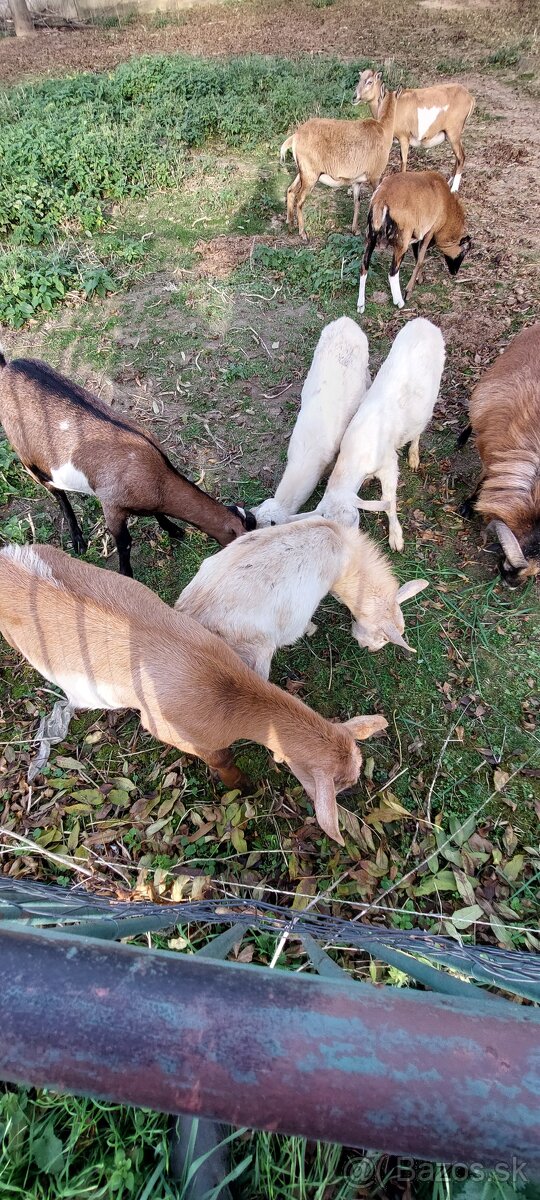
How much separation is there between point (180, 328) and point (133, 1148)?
22.1 ft

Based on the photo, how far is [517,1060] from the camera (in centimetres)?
83

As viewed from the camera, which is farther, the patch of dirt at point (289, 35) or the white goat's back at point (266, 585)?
the patch of dirt at point (289, 35)

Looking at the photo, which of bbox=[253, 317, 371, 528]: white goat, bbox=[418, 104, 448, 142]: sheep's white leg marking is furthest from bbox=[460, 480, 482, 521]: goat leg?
bbox=[418, 104, 448, 142]: sheep's white leg marking

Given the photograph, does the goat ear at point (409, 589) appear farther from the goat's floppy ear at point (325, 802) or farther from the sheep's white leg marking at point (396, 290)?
the sheep's white leg marking at point (396, 290)

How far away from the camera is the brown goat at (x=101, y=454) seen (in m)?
4.09

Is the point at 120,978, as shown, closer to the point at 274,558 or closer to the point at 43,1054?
the point at 43,1054

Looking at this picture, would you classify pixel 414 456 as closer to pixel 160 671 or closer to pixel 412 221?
pixel 412 221

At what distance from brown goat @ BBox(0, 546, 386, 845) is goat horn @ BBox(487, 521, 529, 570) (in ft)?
5.97

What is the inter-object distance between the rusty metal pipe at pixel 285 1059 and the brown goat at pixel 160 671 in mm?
1852

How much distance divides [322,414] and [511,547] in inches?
76.3

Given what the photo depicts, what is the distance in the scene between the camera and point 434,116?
762 cm

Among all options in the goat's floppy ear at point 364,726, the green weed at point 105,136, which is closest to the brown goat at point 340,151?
the green weed at point 105,136

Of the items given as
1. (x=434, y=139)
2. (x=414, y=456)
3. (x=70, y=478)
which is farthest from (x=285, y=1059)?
(x=434, y=139)

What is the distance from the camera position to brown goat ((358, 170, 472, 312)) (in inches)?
234
